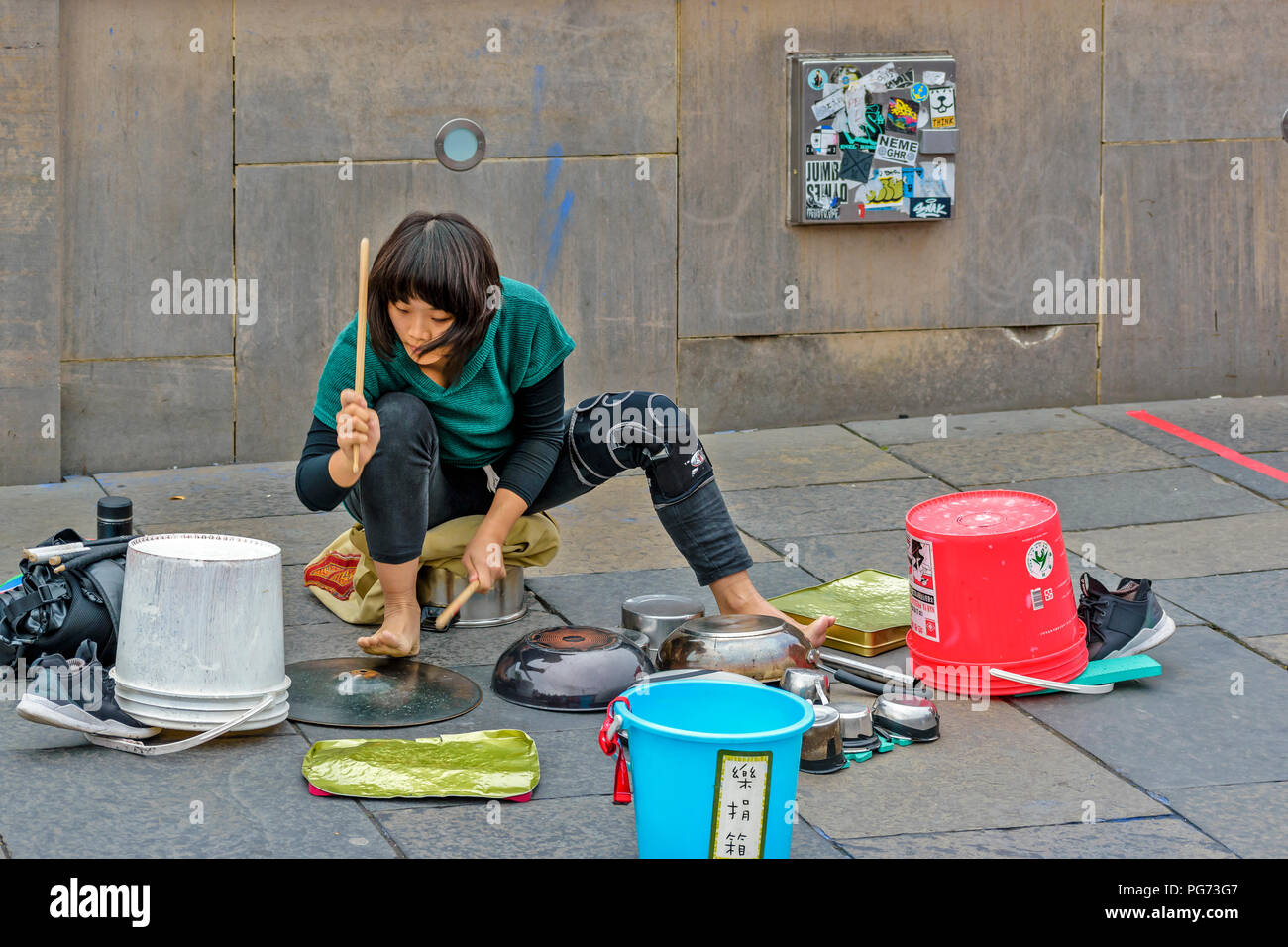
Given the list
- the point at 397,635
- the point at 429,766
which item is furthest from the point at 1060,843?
the point at 397,635

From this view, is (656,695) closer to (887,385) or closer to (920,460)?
(920,460)

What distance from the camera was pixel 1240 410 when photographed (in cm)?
646

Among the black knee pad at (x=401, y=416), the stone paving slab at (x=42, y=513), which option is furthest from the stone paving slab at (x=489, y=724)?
the stone paving slab at (x=42, y=513)

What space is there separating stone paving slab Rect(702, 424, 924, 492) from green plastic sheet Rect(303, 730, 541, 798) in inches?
95.2

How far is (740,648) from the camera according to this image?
3539 millimetres

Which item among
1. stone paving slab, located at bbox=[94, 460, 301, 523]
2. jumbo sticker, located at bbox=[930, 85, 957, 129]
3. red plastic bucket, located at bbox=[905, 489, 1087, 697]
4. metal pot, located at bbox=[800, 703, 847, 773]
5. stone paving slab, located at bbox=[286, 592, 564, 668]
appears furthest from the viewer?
jumbo sticker, located at bbox=[930, 85, 957, 129]

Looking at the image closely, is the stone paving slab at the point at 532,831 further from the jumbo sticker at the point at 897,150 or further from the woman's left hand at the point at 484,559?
the jumbo sticker at the point at 897,150

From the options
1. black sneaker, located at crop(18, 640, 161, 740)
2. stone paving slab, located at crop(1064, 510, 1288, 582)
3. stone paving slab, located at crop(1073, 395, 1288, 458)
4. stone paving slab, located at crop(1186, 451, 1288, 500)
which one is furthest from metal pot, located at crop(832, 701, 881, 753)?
stone paving slab, located at crop(1073, 395, 1288, 458)

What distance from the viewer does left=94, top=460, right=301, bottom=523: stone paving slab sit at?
5.20 metres

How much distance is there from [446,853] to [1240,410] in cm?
467

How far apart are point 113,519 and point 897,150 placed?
3479mm

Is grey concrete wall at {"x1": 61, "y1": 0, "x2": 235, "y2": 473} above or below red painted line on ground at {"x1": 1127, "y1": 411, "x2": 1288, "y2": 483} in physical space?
above

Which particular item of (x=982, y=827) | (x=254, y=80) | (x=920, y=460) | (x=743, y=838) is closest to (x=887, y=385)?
(x=920, y=460)

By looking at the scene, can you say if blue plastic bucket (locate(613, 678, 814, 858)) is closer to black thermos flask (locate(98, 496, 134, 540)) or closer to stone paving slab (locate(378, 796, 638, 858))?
stone paving slab (locate(378, 796, 638, 858))
